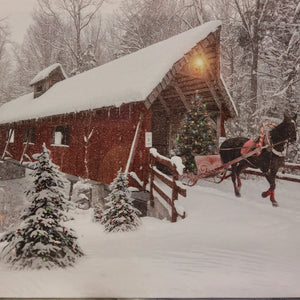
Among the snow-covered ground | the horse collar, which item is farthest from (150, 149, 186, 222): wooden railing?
the horse collar

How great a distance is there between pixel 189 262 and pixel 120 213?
6.50 ft

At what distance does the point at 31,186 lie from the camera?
3.50 metres

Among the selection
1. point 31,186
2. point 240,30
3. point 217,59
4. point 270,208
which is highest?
point 240,30

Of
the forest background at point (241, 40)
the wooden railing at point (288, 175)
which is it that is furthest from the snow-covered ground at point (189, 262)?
the forest background at point (241, 40)

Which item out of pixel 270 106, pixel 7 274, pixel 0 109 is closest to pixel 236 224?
pixel 270 106

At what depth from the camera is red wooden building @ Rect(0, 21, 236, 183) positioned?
6.25 metres

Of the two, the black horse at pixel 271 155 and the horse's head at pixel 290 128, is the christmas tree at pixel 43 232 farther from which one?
the horse's head at pixel 290 128

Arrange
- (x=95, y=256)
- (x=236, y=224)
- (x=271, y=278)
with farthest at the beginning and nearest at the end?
(x=236, y=224) < (x=95, y=256) < (x=271, y=278)

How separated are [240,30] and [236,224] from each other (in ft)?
16.6

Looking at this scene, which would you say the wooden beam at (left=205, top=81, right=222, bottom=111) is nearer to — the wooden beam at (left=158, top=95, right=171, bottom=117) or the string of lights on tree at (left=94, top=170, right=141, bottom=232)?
the wooden beam at (left=158, top=95, right=171, bottom=117)

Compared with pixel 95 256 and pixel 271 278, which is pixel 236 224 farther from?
pixel 95 256

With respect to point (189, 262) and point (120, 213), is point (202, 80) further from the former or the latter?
point (189, 262)

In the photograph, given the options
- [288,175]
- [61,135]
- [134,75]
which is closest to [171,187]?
[288,175]

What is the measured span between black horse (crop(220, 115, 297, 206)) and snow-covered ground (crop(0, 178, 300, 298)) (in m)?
0.51
